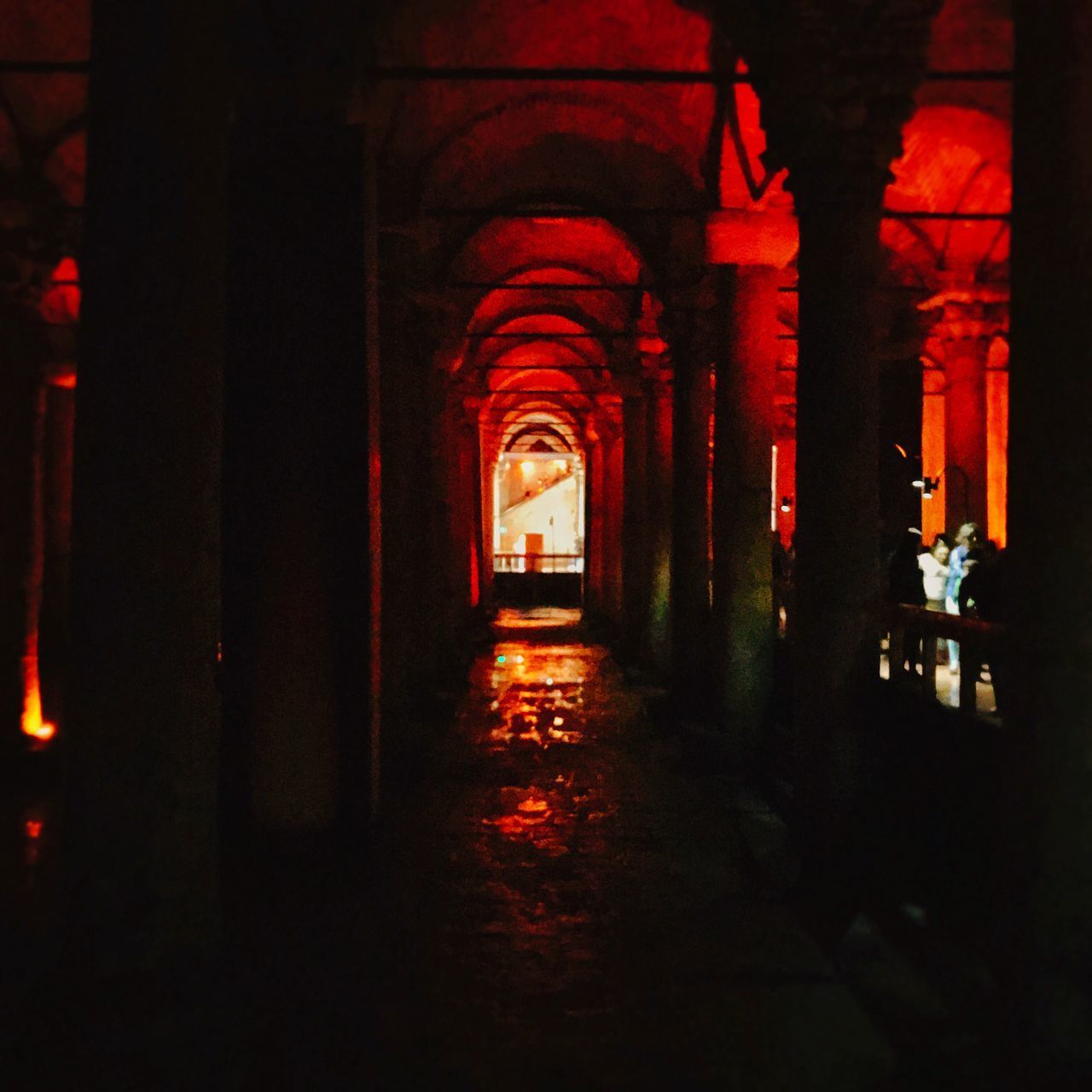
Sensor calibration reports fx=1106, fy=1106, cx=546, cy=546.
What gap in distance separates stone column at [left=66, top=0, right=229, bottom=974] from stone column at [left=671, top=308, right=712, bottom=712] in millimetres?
7497

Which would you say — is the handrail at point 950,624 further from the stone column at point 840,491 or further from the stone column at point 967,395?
the stone column at point 967,395

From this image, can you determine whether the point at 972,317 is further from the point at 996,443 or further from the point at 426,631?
the point at 426,631

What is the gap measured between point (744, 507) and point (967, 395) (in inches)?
219

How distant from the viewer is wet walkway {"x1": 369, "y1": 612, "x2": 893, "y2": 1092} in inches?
148

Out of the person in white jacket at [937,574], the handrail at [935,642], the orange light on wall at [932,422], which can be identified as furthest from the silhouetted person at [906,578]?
the orange light on wall at [932,422]

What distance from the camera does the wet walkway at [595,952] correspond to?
3756mm

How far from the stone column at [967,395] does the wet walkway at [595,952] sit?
644 cm

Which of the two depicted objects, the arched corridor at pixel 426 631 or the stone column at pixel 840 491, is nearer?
the arched corridor at pixel 426 631

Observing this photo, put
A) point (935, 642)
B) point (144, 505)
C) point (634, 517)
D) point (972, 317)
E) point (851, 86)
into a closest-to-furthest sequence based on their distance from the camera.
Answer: point (144, 505) < point (851, 86) < point (935, 642) < point (972, 317) < point (634, 517)

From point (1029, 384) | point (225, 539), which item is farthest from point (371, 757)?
point (1029, 384)

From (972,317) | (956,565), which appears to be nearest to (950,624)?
(956,565)

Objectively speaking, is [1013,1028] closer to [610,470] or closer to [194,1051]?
[194,1051]

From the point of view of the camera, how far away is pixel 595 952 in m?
4.83

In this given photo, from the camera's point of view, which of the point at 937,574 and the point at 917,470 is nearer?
the point at 937,574
